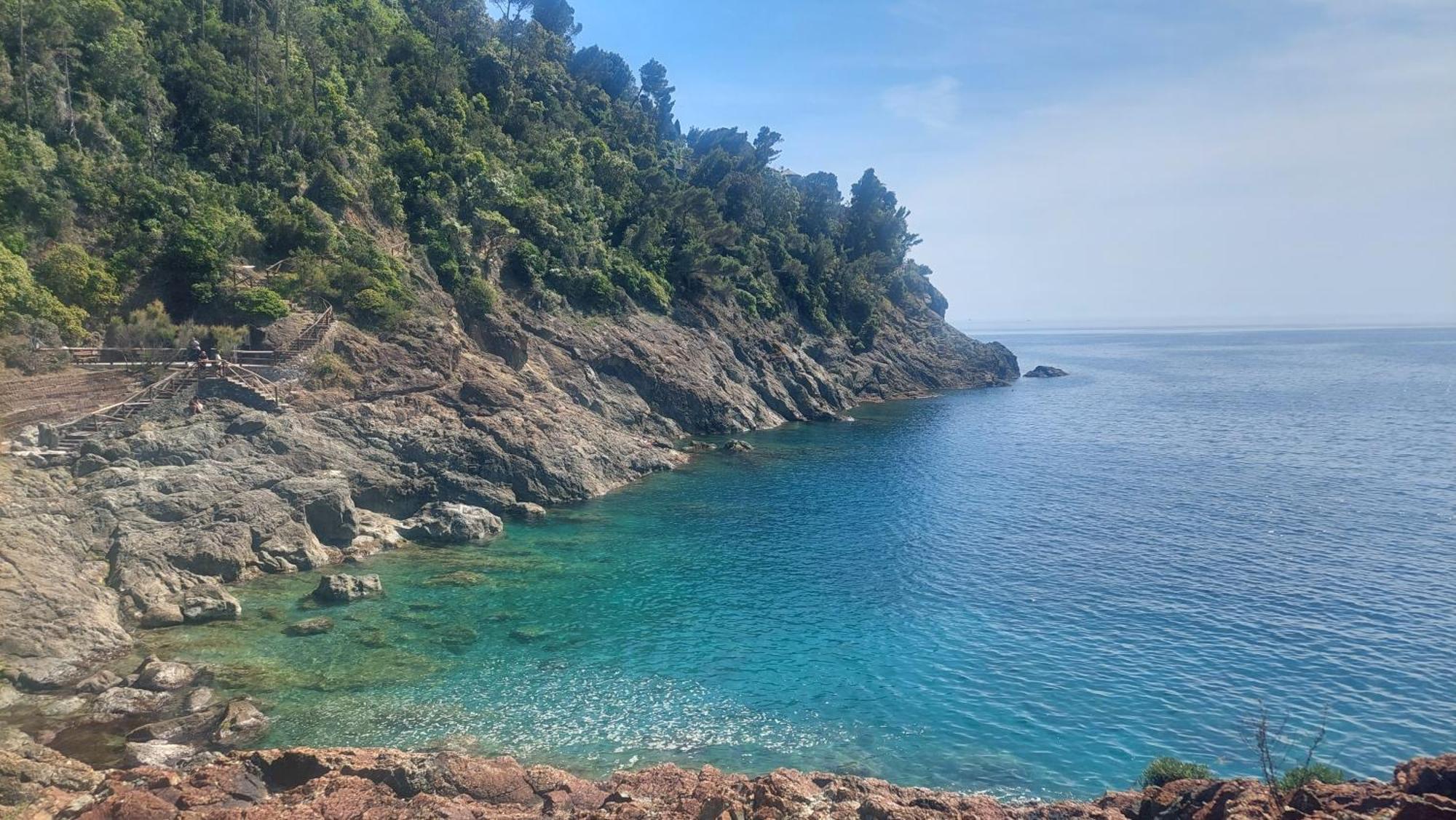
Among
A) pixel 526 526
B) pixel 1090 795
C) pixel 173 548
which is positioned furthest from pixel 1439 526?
pixel 173 548

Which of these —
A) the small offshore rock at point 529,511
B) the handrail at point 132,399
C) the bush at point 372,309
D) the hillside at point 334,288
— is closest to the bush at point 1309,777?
the hillside at point 334,288

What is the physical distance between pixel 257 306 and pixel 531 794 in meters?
40.6

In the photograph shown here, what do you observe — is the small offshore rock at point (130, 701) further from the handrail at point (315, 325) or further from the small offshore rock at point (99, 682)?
the handrail at point (315, 325)

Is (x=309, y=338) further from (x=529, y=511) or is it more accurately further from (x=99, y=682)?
(x=99, y=682)

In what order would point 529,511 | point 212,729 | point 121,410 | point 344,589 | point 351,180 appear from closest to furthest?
point 212,729 → point 344,589 → point 121,410 → point 529,511 → point 351,180

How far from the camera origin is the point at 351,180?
205ft

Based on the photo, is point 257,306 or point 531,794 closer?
point 531,794

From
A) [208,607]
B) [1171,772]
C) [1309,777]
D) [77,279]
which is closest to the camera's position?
[1309,777]

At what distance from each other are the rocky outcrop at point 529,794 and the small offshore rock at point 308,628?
28.7ft

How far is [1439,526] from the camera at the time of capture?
43969 millimetres

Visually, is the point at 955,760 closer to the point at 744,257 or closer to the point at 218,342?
the point at 218,342

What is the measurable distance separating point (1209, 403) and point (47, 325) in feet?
391

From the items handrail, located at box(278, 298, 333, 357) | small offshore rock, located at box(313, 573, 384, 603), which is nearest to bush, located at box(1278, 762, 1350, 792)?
small offshore rock, located at box(313, 573, 384, 603)

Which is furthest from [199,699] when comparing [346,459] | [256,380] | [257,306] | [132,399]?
[257,306]
